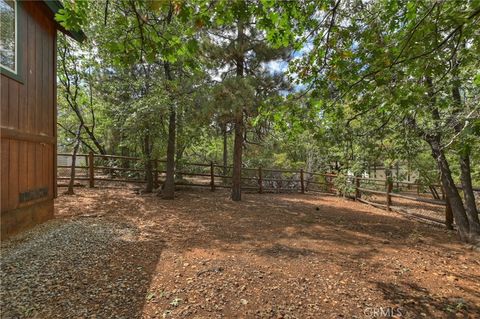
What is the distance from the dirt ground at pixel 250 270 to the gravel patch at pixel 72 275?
0.6 inches

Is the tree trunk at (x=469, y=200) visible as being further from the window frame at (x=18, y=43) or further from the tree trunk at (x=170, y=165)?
the window frame at (x=18, y=43)

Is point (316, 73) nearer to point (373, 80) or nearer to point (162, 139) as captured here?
point (373, 80)

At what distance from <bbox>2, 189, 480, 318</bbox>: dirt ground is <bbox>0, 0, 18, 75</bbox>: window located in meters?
2.48

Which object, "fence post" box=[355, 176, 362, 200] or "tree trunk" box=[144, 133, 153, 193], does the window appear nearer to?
"tree trunk" box=[144, 133, 153, 193]

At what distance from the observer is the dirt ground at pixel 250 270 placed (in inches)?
107

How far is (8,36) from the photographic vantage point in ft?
12.7

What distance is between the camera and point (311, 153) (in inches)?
608

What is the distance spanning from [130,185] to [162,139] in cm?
225

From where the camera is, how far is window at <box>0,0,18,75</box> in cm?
374

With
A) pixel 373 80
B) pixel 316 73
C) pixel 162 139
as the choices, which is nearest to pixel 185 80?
pixel 162 139

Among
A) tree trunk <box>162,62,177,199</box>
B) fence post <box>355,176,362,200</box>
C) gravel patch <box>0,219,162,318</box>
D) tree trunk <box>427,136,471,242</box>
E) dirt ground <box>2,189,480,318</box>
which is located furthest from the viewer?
fence post <box>355,176,362,200</box>

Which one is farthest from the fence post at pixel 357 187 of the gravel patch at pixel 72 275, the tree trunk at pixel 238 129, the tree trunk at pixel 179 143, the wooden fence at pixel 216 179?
the gravel patch at pixel 72 275

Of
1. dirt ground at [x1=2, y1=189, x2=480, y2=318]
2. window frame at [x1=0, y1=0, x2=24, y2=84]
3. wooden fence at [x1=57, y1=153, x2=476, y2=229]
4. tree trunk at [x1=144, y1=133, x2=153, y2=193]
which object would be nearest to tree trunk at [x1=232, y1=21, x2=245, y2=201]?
wooden fence at [x1=57, y1=153, x2=476, y2=229]

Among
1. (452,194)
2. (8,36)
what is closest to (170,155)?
(8,36)
